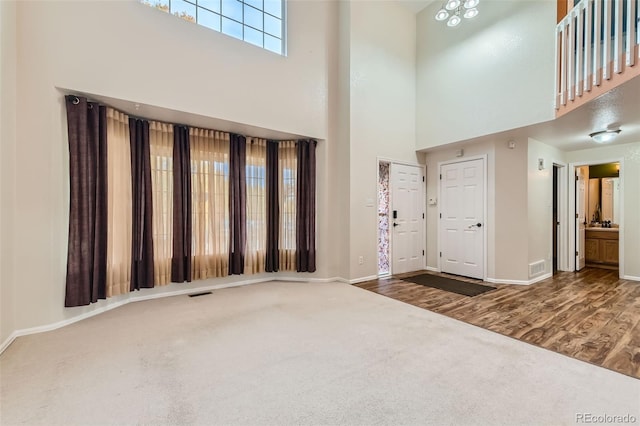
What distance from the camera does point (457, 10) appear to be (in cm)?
423

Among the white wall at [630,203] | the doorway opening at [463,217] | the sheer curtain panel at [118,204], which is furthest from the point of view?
the doorway opening at [463,217]

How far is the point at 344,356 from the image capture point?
7.27 feet

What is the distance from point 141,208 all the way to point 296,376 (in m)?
2.93

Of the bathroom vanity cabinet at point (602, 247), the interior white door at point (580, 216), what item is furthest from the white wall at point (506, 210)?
the bathroom vanity cabinet at point (602, 247)

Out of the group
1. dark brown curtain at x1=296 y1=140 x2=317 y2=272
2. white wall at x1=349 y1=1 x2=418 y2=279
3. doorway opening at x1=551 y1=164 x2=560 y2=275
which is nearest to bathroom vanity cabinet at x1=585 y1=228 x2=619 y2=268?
doorway opening at x1=551 y1=164 x2=560 y2=275

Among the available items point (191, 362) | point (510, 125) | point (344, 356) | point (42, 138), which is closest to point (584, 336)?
point (344, 356)

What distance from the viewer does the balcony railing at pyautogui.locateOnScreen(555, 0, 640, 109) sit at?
2.53 meters

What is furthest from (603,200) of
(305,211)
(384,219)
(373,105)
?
(305,211)

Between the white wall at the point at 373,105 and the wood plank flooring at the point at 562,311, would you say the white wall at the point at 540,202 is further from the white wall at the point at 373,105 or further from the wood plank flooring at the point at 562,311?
the white wall at the point at 373,105

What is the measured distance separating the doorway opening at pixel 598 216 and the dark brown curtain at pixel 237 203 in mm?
6320

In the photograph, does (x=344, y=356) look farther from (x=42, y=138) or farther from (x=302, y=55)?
(x=302, y=55)

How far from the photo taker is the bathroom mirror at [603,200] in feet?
19.8

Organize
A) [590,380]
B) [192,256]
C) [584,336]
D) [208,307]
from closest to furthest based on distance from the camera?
1. [590,380]
2. [584,336]
3. [208,307]
4. [192,256]

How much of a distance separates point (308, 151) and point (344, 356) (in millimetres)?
3280
